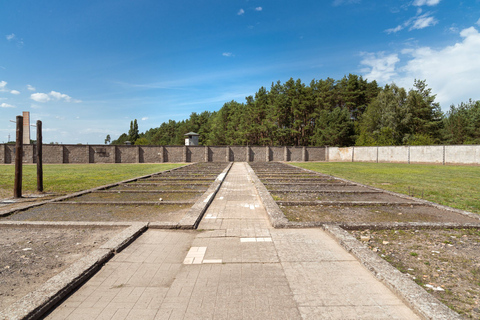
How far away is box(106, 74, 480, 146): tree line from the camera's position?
44406mm

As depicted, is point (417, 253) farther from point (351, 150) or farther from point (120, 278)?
point (351, 150)

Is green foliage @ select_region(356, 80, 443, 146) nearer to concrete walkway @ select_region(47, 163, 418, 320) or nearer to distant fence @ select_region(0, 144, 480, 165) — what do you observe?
distant fence @ select_region(0, 144, 480, 165)

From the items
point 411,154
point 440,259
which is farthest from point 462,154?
point 440,259

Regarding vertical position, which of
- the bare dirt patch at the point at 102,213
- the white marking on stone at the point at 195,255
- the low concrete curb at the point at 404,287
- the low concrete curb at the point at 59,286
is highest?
the low concrete curb at the point at 404,287

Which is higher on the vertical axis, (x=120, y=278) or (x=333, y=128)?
(x=333, y=128)

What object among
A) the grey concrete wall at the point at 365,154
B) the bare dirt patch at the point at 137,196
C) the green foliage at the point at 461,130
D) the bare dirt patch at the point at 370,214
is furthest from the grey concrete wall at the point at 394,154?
the bare dirt patch at the point at 137,196

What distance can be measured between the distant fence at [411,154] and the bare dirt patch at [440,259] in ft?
98.1

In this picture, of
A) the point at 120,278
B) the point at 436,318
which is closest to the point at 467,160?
the point at 436,318

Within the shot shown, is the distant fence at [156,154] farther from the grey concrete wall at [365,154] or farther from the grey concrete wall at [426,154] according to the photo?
the grey concrete wall at [426,154]

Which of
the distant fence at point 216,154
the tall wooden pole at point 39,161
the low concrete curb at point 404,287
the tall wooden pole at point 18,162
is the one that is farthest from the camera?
the distant fence at point 216,154

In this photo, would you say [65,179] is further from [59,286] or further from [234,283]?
[234,283]

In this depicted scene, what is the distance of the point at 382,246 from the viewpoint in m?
4.27

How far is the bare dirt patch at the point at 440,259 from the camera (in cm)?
278

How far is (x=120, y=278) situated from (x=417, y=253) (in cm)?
438
